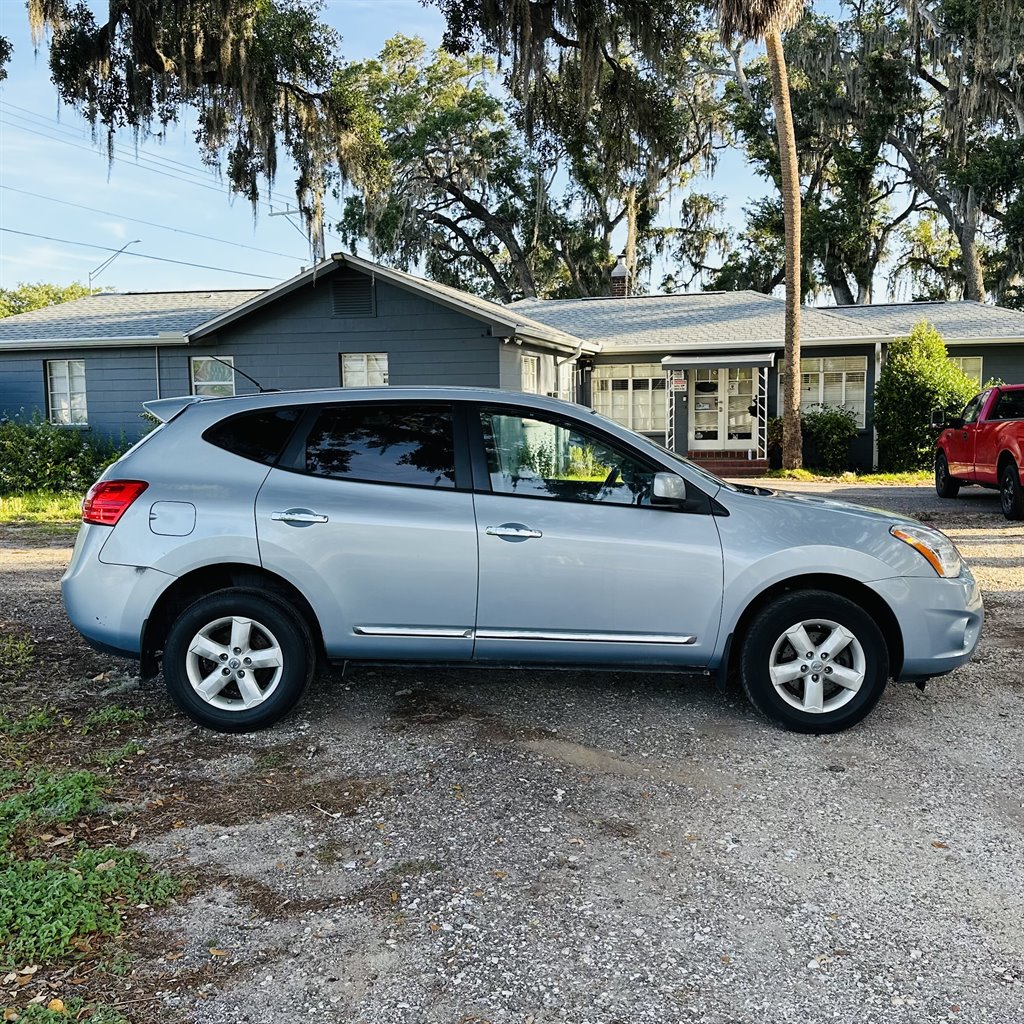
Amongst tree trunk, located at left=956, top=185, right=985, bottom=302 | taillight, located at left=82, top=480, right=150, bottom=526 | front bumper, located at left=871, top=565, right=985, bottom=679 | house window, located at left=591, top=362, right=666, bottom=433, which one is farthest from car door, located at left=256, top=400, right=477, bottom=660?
tree trunk, located at left=956, top=185, right=985, bottom=302

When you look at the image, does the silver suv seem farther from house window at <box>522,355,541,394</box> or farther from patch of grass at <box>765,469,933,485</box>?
patch of grass at <box>765,469,933,485</box>

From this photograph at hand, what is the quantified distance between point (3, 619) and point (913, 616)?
21.8 ft

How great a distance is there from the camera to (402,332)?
1805cm

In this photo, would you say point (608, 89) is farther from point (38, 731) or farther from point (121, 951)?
point (121, 951)

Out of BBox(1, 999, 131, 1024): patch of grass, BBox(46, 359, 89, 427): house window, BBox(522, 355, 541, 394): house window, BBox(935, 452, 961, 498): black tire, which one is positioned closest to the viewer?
BBox(1, 999, 131, 1024): patch of grass

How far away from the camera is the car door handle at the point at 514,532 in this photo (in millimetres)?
4770

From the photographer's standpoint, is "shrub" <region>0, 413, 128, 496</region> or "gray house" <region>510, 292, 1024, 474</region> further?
"gray house" <region>510, 292, 1024, 474</region>

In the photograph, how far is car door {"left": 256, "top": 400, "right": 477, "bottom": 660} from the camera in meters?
4.80

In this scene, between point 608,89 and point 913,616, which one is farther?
point 608,89

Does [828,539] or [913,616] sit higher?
[828,539]

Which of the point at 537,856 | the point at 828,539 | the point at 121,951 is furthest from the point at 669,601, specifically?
the point at 121,951

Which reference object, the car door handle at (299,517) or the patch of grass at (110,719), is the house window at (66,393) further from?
the car door handle at (299,517)

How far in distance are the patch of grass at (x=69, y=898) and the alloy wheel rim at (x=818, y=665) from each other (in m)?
3.00

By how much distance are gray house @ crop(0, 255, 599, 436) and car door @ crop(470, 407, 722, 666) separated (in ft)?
40.4
